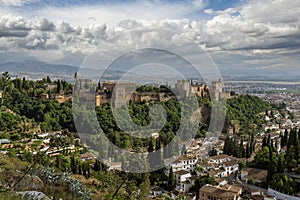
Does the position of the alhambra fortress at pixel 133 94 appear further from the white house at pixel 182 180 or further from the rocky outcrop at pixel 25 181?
the rocky outcrop at pixel 25 181

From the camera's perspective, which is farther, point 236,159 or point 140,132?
point 236,159

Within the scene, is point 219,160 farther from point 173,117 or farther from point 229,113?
point 229,113

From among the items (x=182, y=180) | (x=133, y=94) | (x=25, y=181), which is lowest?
(x=182, y=180)

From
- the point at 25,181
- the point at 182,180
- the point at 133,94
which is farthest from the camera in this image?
the point at 133,94

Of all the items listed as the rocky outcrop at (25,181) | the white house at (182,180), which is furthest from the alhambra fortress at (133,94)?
the rocky outcrop at (25,181)

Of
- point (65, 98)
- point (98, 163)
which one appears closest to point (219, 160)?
point (98, 163)

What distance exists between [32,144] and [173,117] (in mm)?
4966

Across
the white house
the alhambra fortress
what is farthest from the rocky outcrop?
the alhambra fortress

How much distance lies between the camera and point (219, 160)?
11.0 meters

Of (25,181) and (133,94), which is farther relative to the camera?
(133,94)

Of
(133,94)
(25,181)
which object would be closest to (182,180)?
(25,181)

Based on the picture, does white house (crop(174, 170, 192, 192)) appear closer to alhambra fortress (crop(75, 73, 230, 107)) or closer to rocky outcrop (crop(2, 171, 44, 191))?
alhambra fortress (crop(75, 73, 230, 107))

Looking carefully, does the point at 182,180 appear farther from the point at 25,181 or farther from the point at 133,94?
the point at 133,94

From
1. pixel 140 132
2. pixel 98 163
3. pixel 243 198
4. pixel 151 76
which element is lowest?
pixel 243 198
